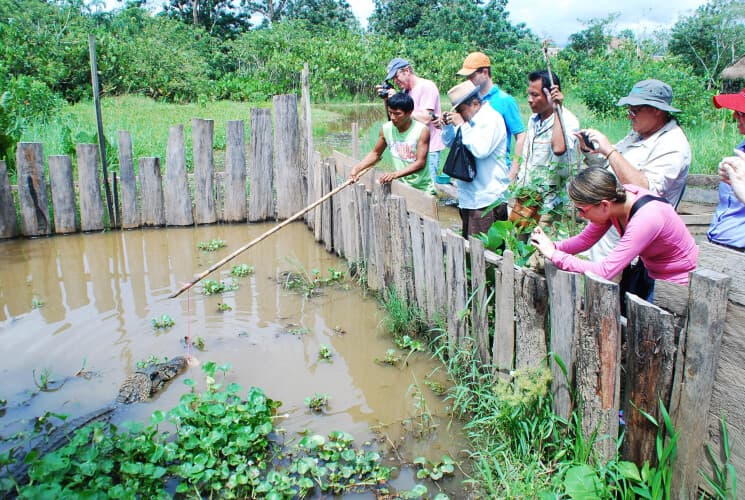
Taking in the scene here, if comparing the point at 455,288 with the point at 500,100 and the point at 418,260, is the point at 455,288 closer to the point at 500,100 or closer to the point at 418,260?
the point at 418,260

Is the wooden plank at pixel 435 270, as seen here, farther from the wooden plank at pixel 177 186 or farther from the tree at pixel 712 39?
the tree at pixel 712 39

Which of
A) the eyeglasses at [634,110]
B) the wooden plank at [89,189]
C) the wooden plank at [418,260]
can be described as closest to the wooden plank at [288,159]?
the wooden plank at [89,189]

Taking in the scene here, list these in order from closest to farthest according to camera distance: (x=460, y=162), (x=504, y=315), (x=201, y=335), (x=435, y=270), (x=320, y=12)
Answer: (x=504, y=315) < (x=435, y=270) < (x=460, y=162) < (x=201, y=335) < (x=320, y=12)

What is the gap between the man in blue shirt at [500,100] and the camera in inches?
198

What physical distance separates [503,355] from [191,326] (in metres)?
2.72

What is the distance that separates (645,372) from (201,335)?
11.2 ft

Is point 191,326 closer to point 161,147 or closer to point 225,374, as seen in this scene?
point 225,374

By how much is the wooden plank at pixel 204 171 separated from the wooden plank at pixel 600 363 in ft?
19.4

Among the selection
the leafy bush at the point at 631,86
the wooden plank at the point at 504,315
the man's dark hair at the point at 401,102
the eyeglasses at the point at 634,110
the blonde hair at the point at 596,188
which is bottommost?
the wooden plank at the point at 504,315

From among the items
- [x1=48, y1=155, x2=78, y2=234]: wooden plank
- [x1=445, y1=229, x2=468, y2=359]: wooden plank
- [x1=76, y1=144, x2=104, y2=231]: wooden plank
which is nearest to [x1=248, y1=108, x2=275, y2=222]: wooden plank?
[x1=76, y1=144, x2=104, y2=231]: wooden plank

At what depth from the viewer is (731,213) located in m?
3.23

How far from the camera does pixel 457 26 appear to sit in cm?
3941

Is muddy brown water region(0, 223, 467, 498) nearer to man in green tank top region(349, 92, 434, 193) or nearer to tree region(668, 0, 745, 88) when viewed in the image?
man in green tank top region(349, 92, 434, 193)

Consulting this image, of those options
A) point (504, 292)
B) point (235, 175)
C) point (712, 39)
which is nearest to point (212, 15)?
point (712, 39)
